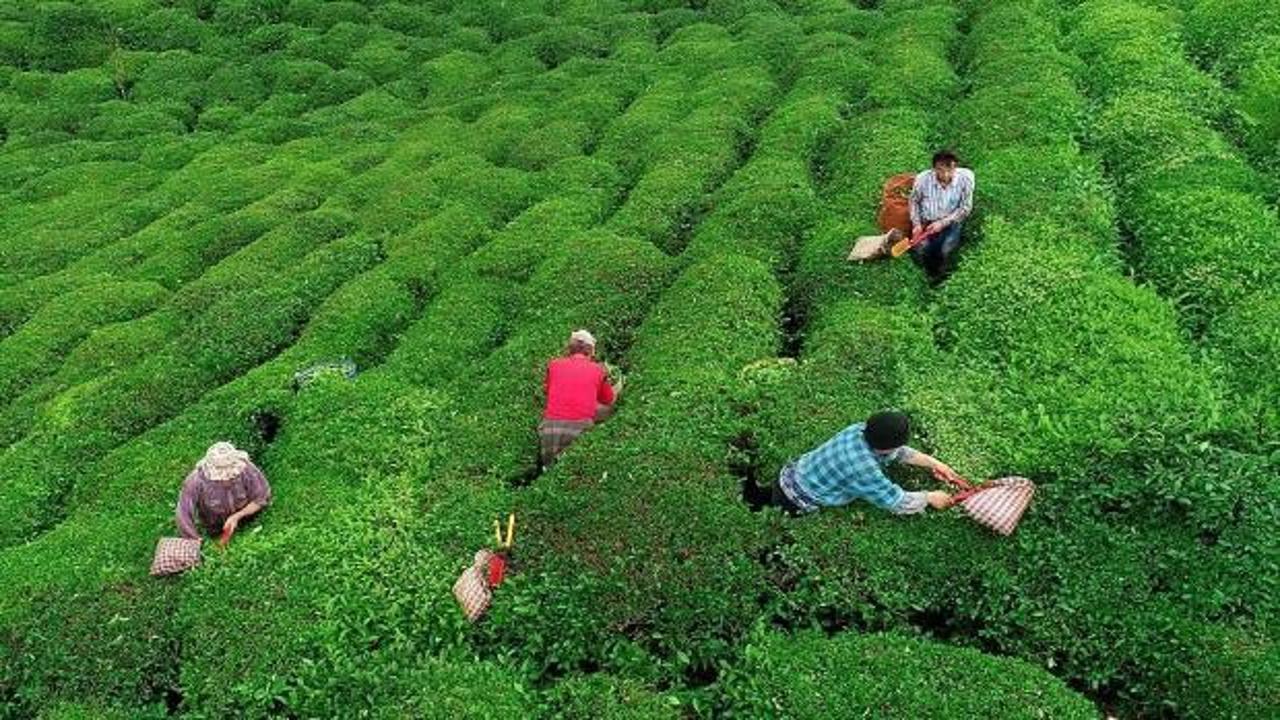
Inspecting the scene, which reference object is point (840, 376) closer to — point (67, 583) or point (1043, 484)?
point (1043, 484)

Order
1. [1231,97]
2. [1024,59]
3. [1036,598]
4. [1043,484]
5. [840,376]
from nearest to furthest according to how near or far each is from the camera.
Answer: [1036,598] < [1043,484] < [840,376] < [1231,97] < [1024,59]

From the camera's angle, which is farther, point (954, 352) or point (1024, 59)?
point (1024, 59)

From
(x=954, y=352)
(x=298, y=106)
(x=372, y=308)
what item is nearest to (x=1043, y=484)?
(x=954, y=352)

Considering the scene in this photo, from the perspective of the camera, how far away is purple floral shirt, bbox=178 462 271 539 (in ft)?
50.8

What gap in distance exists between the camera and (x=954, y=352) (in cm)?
1767

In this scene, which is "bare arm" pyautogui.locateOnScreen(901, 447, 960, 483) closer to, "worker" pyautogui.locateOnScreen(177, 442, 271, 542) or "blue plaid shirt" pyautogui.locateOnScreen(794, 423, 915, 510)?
"blue plaid shirt" pyautogui.locateOnScreen(794, 423, 915, 510)

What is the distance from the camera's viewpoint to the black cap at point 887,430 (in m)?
13.4

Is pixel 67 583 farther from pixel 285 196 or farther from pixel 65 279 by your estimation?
pixel 285 196

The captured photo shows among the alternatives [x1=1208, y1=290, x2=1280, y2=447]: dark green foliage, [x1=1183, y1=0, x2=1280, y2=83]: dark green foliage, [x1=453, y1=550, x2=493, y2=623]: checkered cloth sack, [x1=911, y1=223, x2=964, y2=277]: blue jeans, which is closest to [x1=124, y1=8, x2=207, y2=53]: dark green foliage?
[x1=911, y1=223, x2=964, y2=277]: blue jeans

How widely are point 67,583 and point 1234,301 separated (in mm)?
18453

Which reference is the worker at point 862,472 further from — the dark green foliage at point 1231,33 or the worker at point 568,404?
the dark green foliage at point 1231,33

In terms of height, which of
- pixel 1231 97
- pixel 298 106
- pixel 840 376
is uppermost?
pixel 1231 97

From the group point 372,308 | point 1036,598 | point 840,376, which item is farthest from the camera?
point 372,308

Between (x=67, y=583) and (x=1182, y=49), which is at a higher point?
(x=1182, y=49)
